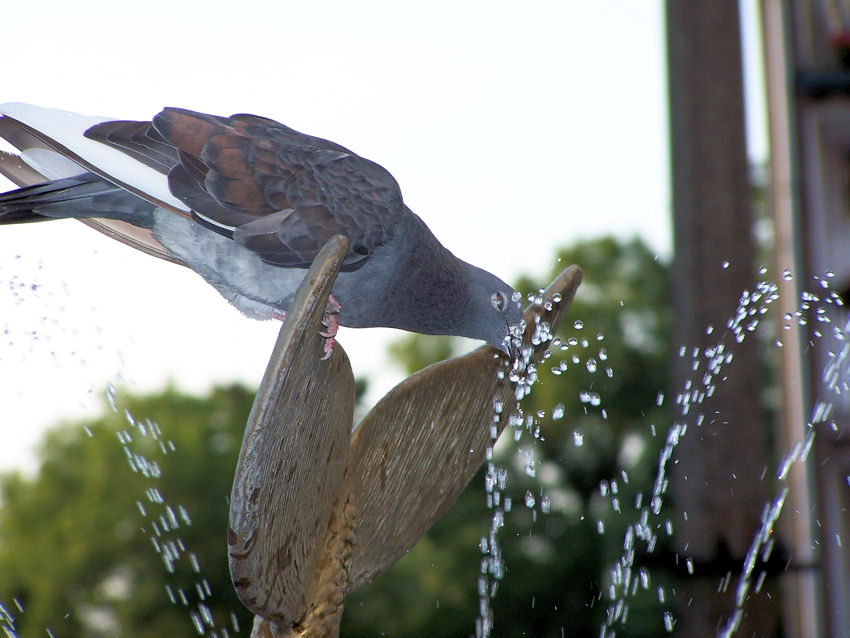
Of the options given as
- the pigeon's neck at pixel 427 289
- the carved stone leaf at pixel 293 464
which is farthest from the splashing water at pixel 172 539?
the carved stone leaf at pixel 293 464

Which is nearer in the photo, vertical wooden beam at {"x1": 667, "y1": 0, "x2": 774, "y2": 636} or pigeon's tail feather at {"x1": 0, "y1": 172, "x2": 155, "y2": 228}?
pigeon's tail feather at {"x1": 0, "y1": 172, "x2": 155, "y2": 228}

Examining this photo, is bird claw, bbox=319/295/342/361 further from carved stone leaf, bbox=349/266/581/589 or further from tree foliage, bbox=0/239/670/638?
tree foliage, bbox=0/239/670/638

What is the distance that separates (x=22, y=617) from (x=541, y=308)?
8740mm

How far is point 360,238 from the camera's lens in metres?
1.33

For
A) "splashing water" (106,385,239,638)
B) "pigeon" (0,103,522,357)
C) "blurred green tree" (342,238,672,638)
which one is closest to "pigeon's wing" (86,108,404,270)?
"pigeon" (0,103,522,357)

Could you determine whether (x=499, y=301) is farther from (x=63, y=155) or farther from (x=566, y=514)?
(x=566, y=514)

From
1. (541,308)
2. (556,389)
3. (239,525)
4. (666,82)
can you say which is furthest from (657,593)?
(239,525)

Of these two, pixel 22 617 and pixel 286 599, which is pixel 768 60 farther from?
pixel 22 617

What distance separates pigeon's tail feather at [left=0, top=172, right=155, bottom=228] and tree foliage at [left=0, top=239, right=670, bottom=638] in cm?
588

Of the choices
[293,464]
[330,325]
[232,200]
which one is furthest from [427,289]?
→ [293,464]

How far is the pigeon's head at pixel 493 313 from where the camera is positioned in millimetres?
1523

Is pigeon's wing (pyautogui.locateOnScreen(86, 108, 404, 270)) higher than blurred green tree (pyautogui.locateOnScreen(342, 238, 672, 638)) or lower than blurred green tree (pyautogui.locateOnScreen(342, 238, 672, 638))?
higher

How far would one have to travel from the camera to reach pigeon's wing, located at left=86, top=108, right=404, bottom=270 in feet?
4.25

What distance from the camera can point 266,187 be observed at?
4.33 ft
